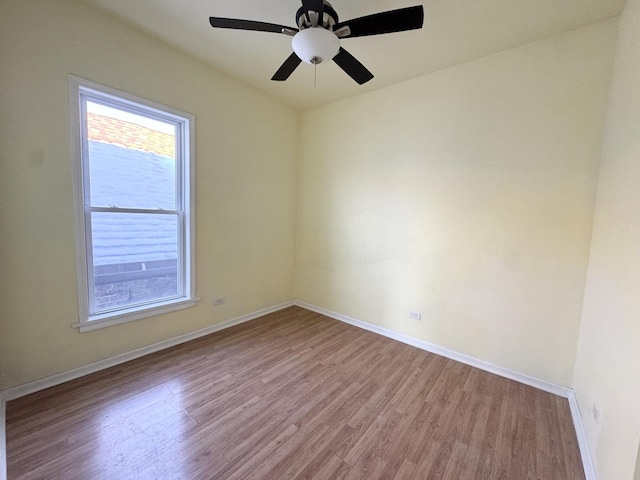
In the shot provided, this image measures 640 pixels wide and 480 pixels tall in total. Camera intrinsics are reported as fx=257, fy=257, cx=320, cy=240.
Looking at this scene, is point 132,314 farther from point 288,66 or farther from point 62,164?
point 288,66

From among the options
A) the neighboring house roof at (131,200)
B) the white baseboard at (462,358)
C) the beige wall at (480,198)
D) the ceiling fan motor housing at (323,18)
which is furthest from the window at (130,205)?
the white baseboard at (462,358)

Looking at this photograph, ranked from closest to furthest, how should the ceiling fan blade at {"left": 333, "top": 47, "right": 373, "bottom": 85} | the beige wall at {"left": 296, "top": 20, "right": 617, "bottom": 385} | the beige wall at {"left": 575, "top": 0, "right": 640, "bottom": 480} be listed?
1. the beige wall at {"left": 575, "top": 0, "right": 640, "bottom": 480}
2. the ceiling fan blade at {"left": 333, "top": 47, "right": 373, "bottom": 85}
3. the beige wall at {"left": 296, "top": 20, "right": 617, "bottom": 385}

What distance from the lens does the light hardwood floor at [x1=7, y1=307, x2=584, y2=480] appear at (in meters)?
1.44

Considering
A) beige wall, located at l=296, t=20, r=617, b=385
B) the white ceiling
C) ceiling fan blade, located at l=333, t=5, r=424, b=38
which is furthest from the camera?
beige wall, located at l=296, t=20, r=617, b=385

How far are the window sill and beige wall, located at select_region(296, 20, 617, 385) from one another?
193 cm

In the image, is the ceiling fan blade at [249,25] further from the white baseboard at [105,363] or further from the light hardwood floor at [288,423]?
the white baseboard at [105,363]

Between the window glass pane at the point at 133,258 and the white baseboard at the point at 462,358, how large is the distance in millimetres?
2135

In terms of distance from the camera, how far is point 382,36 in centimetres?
218

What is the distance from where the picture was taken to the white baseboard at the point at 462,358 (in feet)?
7.16

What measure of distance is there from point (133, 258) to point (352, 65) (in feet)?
8.30

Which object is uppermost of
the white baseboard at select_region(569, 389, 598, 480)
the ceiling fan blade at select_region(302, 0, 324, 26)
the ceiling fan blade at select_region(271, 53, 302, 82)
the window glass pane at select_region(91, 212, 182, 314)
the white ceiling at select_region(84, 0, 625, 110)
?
the white ceiling at select_region(84, 0, 625, 110)

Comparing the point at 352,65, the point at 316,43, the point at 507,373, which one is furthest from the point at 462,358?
the point at 316,43

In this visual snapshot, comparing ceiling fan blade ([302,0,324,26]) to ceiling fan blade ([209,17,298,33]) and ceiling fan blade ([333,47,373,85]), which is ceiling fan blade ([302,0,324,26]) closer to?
ceiling fan blade ([209,17,298,33])

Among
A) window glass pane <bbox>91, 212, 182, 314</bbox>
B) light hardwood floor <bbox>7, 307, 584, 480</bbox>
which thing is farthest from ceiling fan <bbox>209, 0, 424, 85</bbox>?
light hardwood floor <bbox>7, 307, 584, 480</bbox>
